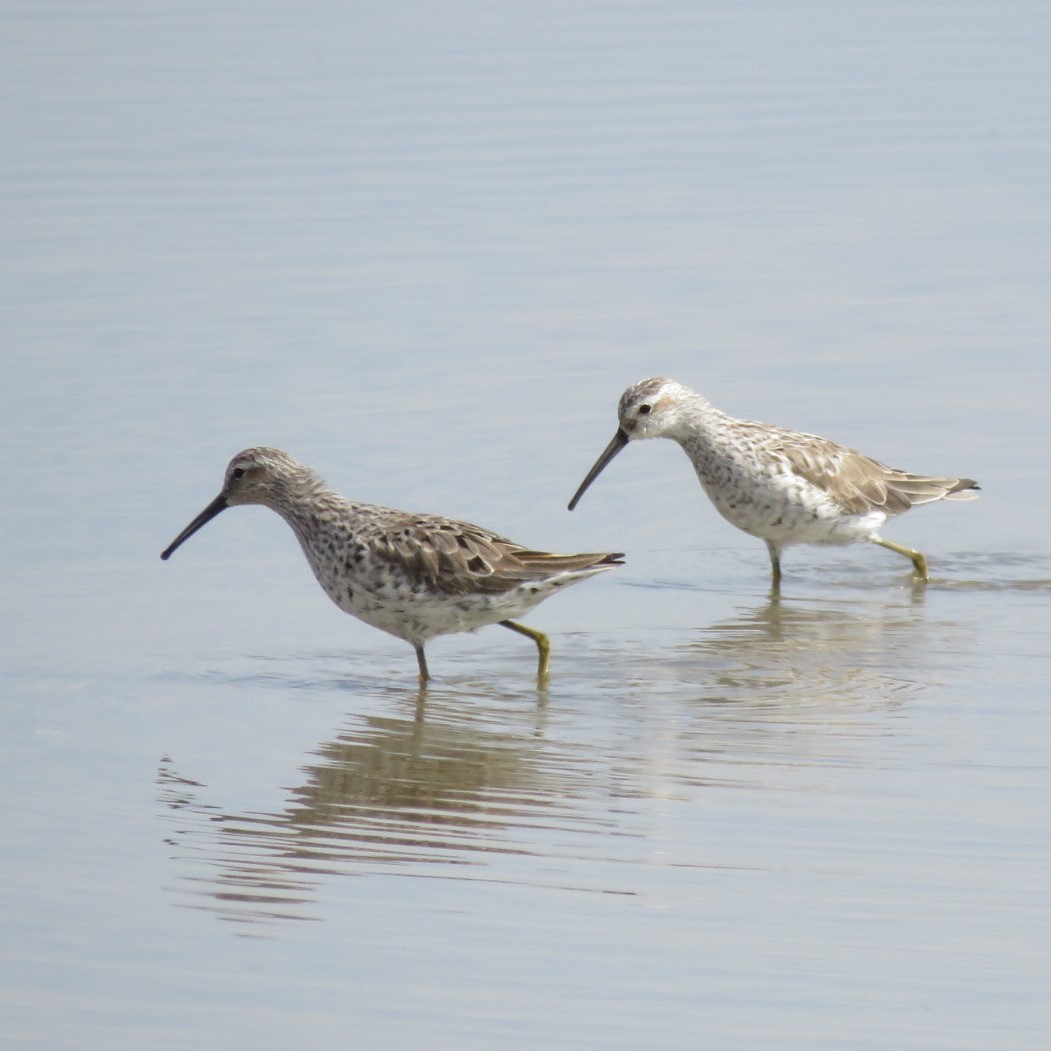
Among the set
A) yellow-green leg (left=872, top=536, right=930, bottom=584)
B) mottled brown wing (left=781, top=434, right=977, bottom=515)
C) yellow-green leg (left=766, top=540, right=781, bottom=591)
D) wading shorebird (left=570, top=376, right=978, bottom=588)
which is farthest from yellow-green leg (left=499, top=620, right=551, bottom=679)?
yellow-green leg (left=872, top=536, right=930, bottom=584)

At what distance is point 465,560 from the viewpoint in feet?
34.0

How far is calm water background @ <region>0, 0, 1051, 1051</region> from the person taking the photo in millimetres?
7250

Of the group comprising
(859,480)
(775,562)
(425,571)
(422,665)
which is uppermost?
(859,480)

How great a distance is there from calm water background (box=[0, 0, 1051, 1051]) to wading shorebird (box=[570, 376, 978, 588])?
1.15 ft

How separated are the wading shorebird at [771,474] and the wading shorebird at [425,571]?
6.83ft

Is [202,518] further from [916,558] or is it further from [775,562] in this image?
[916,558]

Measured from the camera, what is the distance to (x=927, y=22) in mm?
26000

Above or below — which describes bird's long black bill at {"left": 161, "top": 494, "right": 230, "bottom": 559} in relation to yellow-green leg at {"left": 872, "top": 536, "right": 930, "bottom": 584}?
above

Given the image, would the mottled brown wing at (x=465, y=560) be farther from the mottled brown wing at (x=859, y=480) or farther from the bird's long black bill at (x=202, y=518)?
the mottled brown wing at (x=859, y=480)

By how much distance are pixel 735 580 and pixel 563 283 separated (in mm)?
5168

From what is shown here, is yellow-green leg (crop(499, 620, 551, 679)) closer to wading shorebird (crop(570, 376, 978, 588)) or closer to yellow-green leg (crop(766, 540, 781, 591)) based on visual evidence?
wading shorebird (crop(570, 376, 978, 588))

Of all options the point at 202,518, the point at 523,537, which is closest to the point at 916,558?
the point at 523,537

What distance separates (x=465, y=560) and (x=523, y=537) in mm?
2321

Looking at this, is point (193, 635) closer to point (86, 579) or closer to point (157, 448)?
point (86, 579)
